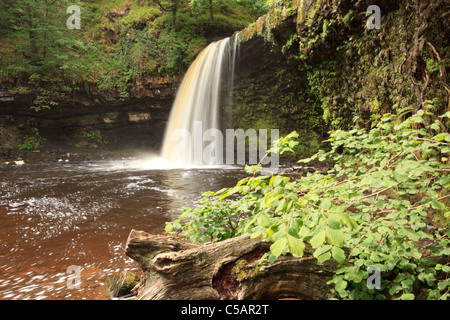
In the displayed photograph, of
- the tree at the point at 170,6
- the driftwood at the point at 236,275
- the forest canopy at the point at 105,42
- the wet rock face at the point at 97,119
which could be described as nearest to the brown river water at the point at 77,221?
the driftwood at the point at 236,275

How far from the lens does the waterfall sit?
1238 centimetres

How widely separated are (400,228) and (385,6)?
20.0ft

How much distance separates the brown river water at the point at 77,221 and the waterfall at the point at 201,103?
452 cm

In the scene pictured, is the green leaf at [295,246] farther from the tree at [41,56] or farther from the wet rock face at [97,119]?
the tree at [41,56]

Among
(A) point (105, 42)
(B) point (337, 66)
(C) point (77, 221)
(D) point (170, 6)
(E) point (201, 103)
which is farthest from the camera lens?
(A) point (105, 42)

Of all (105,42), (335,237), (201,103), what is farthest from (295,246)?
(105,42)

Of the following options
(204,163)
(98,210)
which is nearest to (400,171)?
(98,210)

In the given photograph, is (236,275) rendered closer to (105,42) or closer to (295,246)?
(295,246)

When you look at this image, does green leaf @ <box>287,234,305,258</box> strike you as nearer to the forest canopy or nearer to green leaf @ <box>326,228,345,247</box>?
green leaf @ <box>326,228,345,247</box>

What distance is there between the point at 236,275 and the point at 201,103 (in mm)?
→ 11866

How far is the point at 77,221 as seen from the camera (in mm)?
4695

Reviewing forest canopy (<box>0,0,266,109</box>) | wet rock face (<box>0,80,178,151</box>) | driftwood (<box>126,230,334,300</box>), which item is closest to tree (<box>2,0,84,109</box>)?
forest canopy (<box>0,0,266,109</box>)

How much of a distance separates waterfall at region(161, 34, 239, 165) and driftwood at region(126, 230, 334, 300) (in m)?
11.2
